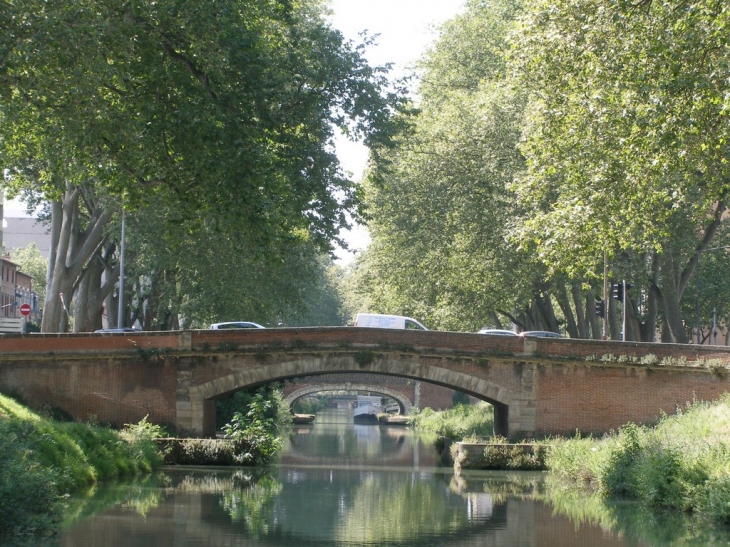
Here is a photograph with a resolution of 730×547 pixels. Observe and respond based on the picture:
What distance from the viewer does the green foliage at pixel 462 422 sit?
1545 inches

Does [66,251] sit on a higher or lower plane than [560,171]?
lower

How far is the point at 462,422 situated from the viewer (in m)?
44.8

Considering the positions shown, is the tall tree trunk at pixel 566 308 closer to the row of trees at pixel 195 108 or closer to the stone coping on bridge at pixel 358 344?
the stone coping on bridge at pixel 358 344

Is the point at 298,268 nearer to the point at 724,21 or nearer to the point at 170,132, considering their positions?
the point at 170,132

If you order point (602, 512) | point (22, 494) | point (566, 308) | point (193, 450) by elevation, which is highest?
point (566, 308)

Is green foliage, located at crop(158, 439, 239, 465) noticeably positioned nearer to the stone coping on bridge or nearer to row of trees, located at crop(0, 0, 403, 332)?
the stone coping on bridge

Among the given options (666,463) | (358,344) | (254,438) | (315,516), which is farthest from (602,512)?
(358,344)

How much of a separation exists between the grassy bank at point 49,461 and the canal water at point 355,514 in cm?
47

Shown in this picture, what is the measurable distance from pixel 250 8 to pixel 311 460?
61.5ft

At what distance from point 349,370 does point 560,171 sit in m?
10.1

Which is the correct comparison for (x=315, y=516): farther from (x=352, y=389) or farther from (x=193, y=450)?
(x=352, y=389)

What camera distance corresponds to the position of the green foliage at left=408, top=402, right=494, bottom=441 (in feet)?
129

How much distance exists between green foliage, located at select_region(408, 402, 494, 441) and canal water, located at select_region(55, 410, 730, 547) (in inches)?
397

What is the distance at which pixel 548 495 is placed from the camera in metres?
23.2
